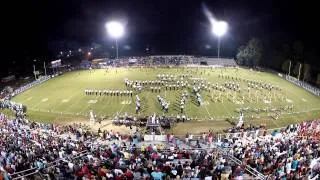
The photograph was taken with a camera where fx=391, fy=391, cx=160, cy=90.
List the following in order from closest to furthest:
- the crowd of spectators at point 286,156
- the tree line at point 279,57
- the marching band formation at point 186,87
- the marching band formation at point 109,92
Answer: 1. the crowd of spectators at point 286,156
2. the marching band formation at point 186,87
3. the marching band formation at point 109,92
4. the tree line at point 279,57

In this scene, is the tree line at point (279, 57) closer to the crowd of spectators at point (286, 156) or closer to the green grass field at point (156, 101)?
the green grass field at point (156, 101)

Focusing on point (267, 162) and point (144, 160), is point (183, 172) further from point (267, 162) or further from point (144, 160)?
point (267, 162)

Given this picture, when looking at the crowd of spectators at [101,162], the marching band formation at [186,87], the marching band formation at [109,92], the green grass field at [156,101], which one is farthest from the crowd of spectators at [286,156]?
the marching band formation at [109,92]

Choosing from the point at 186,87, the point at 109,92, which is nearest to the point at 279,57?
the point at 186,87

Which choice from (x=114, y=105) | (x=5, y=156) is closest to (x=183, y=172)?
(x=5, y=156)

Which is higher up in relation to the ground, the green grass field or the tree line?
the tree line

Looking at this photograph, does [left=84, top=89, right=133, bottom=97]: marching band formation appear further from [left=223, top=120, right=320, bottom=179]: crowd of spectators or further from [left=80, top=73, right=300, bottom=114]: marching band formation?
[left=223, top=120, right=320, bottom=179]: crowd of spectators

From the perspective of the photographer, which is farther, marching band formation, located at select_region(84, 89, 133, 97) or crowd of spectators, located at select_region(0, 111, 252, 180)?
marching band formation, located at select_region(84, 89, 133, 97)

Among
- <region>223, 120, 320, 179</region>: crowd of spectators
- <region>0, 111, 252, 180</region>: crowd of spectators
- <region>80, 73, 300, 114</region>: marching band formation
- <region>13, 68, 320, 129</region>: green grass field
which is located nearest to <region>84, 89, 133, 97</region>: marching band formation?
<region>80, 73, 300, 114</region>: marching band formation

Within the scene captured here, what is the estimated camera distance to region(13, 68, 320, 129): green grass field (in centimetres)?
4550

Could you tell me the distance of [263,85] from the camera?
194ft

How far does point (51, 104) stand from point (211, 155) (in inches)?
1355

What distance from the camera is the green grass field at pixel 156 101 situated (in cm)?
4550

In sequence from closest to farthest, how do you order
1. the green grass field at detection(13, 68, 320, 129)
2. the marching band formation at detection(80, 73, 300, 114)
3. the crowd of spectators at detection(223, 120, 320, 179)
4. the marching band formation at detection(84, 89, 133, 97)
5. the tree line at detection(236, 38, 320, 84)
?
the crowd of spectators at detection(223, 120, 320, 179) → the green grass field at detection(13, 68, 320, 129) → the marching band formation at detection(80, 73, 300, 114) → the marching band formation at detection(84, 89, 133, 97) → the tree line at detection(236, 38, 320, 84)
